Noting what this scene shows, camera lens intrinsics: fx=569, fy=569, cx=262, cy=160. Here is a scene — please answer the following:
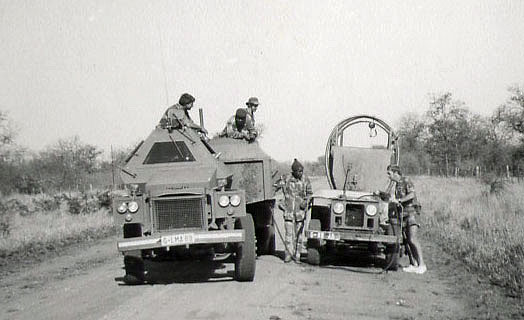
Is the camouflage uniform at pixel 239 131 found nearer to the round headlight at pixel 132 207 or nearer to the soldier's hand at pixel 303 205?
the soldier's hand at pixel 303 205

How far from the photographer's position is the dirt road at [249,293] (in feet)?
21.6

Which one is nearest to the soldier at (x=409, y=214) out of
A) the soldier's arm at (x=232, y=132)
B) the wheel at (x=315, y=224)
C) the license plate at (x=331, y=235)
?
the license plate at (x=331, y=235)

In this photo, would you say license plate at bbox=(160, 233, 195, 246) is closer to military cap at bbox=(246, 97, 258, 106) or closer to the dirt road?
the dirt road

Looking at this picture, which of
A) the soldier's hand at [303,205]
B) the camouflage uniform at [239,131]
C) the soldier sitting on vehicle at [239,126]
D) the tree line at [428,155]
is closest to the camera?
the soldier's hand at [303,205]

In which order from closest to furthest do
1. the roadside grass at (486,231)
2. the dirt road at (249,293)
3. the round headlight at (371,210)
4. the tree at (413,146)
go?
the dirt road at (249,293), the roadside grass at (486,231), the round headlight at (371,210), the tree at (413,146)

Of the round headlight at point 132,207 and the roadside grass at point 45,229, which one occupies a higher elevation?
the round headlight at point 132,207

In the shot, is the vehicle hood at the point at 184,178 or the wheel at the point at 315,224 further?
the wheel at the point at 315,224

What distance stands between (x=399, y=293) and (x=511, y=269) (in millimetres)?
1992

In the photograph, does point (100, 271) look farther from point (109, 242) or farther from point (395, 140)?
point (395, 140)

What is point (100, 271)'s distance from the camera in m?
9.84

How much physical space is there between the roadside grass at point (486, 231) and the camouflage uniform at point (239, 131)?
4.56m

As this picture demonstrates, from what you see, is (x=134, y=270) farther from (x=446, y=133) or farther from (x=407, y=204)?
(x=446, y=133)

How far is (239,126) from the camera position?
37.7 feet

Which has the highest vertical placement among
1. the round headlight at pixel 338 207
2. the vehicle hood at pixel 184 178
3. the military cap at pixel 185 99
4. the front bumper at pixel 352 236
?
the military cap at pixel 185 99
